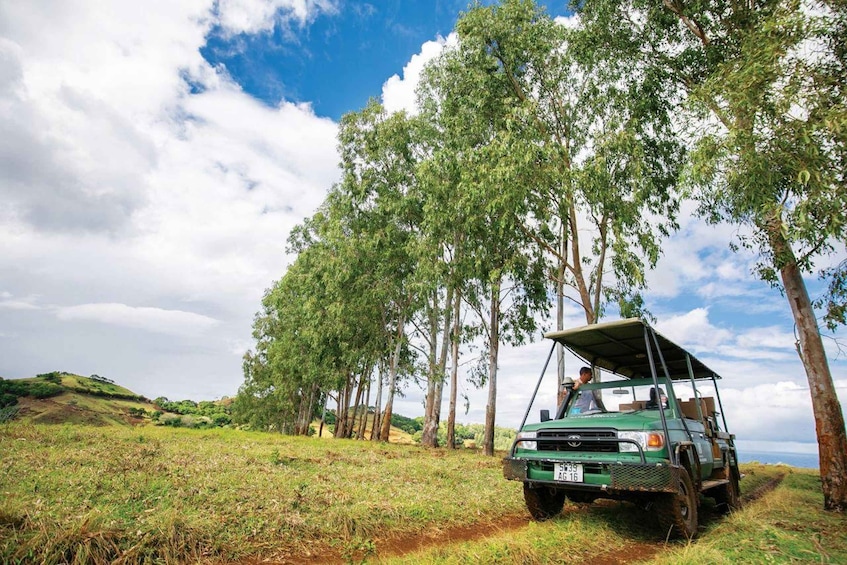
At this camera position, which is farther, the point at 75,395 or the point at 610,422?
the point at 75,395

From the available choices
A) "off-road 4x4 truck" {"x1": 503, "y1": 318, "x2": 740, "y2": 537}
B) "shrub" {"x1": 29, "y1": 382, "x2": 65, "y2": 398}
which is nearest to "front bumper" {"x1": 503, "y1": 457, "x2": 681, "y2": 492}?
"off-road 4x4 truck" {"x1": 503, "y1": 318, "x2": 740, "y2": 537}

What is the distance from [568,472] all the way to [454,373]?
1553 cm

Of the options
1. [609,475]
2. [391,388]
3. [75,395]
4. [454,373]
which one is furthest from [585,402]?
[75,395]

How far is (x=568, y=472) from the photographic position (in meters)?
6.80

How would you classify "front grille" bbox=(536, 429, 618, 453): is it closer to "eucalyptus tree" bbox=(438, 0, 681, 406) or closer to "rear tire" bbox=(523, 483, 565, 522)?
"rear tire" bbox=(523, 483, 565, 522)

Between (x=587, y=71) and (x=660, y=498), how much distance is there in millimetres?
15410

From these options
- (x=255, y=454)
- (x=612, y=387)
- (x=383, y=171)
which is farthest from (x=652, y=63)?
(x=255, y=454)

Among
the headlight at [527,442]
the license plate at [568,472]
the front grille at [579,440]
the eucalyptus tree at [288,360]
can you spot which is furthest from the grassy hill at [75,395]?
the license plate at [568,472]

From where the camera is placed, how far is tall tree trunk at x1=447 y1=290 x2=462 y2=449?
21.9 metres

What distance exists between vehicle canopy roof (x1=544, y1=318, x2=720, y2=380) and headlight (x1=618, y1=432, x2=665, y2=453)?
1.62 metres

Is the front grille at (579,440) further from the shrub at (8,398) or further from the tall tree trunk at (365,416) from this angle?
the shrub at (8,398)

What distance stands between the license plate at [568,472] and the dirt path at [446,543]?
3.26 feet

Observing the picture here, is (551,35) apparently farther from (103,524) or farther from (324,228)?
(103,524)

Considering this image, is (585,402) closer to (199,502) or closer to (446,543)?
(446,543)
